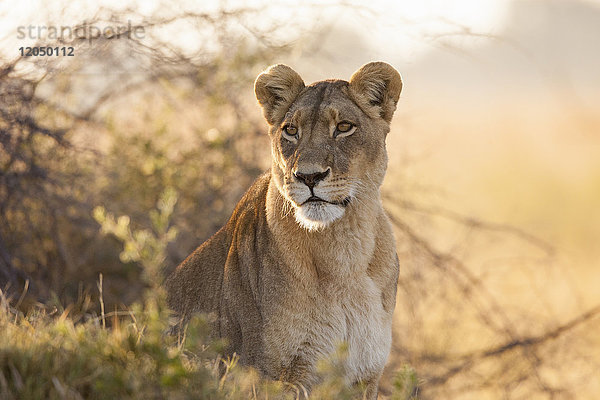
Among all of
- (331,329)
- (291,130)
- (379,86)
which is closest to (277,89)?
(291,130)

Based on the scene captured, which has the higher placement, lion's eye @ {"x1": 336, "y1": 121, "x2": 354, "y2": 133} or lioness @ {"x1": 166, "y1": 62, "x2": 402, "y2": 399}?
lion's eye @ {"x1": 336, "y1": 121, "x2": 354, "y2": 133}

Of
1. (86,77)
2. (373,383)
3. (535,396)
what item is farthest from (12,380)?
(535,396)

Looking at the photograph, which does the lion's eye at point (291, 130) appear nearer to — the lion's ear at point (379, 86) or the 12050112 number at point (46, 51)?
the lion's ear at point (379, 86)

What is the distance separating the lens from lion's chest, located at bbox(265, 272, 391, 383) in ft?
13.3

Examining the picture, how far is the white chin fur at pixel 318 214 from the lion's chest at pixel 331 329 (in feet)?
1.21

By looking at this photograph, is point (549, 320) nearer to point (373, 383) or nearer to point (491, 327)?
point (491, 327)

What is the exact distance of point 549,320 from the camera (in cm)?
760

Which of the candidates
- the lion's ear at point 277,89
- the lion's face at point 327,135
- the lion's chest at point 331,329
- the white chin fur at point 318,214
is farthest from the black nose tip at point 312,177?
the lion's ear at point 277,89

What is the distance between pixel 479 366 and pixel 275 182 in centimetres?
426

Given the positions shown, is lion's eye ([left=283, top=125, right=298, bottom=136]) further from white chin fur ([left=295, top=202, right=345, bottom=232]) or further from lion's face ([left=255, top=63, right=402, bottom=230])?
white chin fur ([left=295, top=202, right=345, bottom=232])

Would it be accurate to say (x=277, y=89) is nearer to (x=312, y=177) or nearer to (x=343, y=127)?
(x=343, y=127)

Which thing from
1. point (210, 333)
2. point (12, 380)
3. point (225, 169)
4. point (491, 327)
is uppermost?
point (12, 380)

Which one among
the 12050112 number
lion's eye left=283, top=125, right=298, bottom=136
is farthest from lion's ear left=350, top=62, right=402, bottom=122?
the 12050112 number

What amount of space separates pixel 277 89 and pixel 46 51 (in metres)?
2.41
